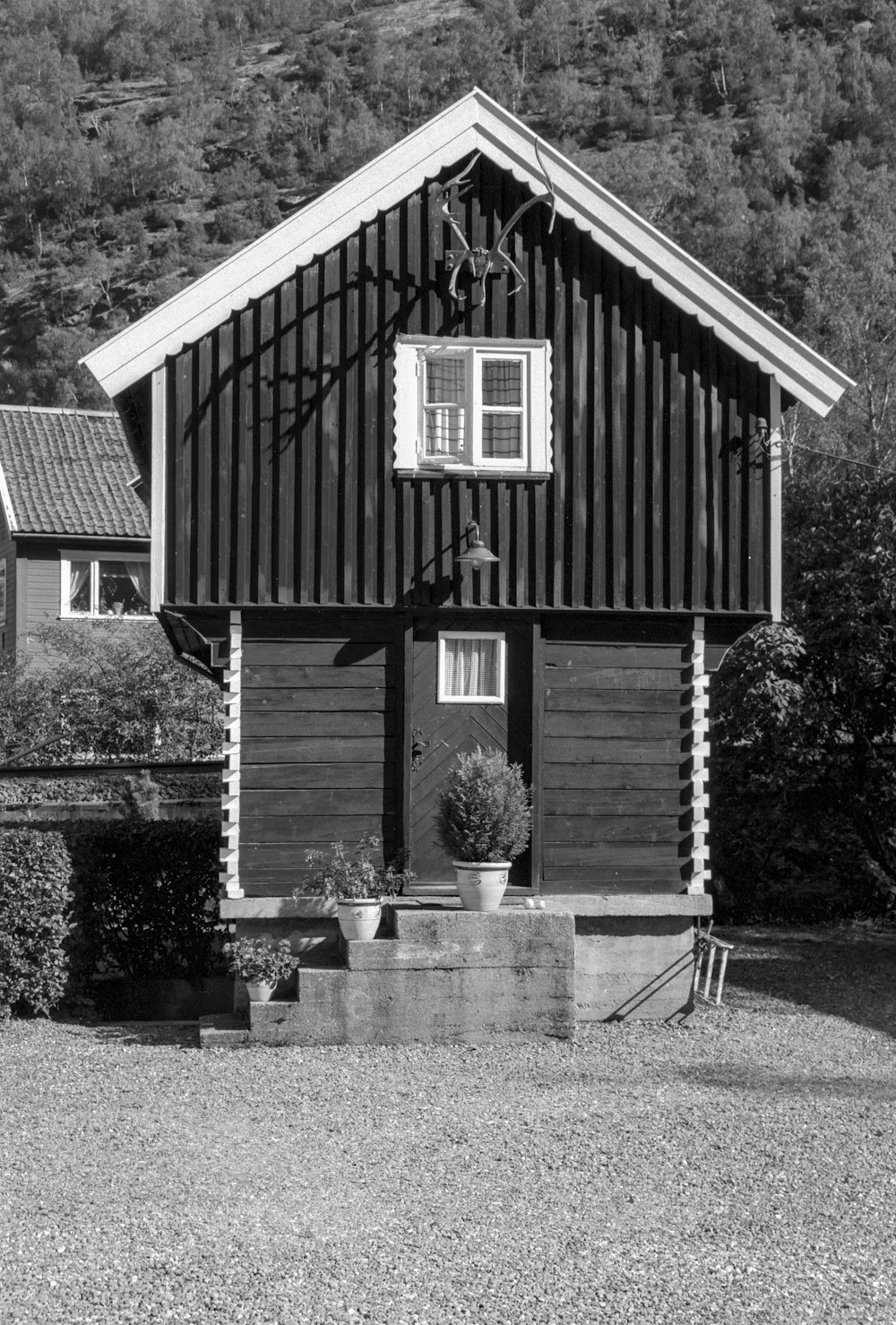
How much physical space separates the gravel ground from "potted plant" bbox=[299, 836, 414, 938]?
1090 mm

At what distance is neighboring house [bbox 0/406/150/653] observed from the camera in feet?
99.5

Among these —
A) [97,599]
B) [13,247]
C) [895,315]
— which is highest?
[13,247]

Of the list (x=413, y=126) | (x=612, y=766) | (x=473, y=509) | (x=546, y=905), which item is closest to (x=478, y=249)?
(x=473, y=509)

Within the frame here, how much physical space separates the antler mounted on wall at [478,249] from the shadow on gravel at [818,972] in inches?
290

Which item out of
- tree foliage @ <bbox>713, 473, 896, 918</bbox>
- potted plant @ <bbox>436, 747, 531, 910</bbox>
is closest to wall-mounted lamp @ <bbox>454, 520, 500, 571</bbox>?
potted plant @ <bbox>436, 747, 531, 910</bbox>

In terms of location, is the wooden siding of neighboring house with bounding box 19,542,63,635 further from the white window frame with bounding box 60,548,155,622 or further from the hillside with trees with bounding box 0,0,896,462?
the hillside with trees with bounding box 0,0,896,462

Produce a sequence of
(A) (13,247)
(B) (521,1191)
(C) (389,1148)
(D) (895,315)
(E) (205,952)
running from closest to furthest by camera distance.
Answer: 1. (B) (521,1191)
2. (C) (389,1148)
3. (E) (205,952)
4. (D) (895,315)
5. (A) (13,247)

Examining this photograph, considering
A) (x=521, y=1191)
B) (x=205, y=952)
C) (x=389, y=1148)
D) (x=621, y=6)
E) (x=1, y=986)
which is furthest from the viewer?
(x=621, y=6)

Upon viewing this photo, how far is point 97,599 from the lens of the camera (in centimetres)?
3098

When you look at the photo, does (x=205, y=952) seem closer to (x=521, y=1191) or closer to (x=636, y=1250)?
(x=521, y=1191)

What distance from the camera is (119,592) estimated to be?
3159cm

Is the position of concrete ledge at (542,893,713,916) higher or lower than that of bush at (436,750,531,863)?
lower

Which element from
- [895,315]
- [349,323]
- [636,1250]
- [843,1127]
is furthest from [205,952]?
[895,315]

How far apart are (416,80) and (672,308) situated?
5429 inches
